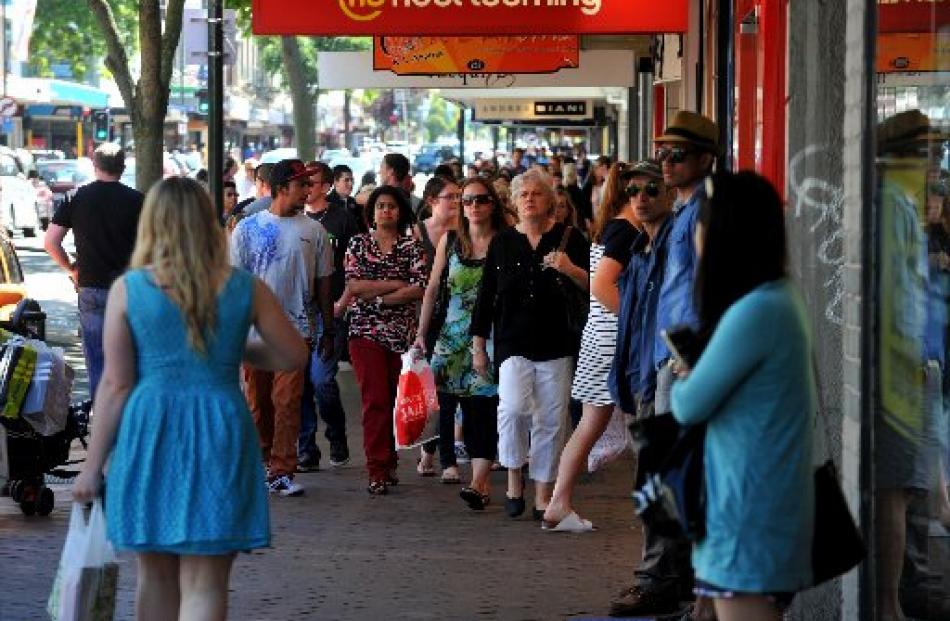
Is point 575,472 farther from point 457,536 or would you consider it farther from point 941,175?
point 941,175

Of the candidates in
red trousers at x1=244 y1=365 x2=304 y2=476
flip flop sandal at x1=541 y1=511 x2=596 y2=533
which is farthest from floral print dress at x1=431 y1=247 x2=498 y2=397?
flip flop sandal at x1=541 y1=511 x2=596 y2=533

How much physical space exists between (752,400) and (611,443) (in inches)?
225

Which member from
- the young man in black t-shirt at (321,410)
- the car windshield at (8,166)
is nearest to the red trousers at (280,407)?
the young man in black t-shirt at (321,410)

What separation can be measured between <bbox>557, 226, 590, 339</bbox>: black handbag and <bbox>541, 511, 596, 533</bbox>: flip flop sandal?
95 cm

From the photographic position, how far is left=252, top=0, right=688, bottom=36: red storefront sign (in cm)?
1374

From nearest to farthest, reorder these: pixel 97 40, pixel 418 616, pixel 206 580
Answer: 1. pixel 206 580
2. pixel 418 616
3. pixel 97 40

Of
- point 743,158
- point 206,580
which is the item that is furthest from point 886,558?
point 743,158

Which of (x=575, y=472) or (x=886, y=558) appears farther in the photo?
(x=575, y=472)

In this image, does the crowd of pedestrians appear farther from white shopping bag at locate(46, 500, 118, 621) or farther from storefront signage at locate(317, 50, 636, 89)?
storefront signage at locate(317, 50, 636, 89)

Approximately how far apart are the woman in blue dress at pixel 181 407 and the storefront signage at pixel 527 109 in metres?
29.3

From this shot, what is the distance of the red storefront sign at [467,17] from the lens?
13742mm

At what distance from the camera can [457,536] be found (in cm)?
1062

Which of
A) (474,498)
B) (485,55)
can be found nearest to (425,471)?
(474,498)

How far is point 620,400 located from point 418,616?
4.21ft
